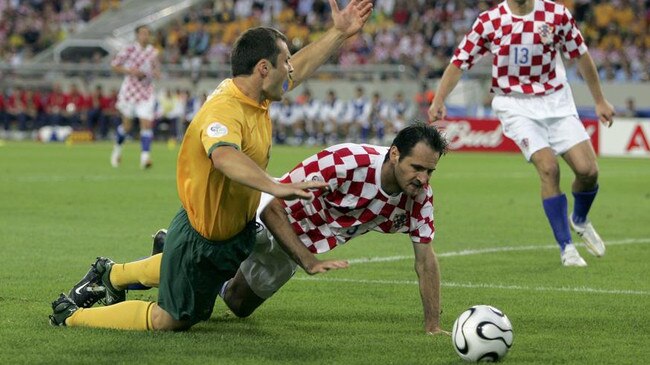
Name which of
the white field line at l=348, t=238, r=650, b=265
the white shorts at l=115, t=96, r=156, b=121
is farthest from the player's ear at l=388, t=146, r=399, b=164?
the white shorts at l=115, t=96, r=156, b=121

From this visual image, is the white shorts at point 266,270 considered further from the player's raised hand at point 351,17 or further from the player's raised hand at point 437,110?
the player's raised hand at point 437,110

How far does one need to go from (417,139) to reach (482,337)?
3.73ft

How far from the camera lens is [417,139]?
6.60m

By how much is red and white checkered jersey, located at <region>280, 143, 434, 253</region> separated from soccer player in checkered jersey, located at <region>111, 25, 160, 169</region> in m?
15.4

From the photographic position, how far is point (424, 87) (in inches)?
1406

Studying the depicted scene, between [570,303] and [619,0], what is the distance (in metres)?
30.5

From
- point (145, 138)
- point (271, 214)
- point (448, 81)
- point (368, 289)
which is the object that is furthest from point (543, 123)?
Result: point (145, 138)

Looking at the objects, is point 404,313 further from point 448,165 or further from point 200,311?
point 448,165

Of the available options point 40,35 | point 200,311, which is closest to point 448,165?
point 200,311

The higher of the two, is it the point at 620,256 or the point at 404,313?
the point at 404,313

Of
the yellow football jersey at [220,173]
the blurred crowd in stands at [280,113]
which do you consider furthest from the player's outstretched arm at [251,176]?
the blurred crowd in stands at [280,113]

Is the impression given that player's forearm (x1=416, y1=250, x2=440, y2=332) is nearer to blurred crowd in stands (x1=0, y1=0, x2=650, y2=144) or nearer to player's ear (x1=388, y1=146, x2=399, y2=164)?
player's ear (x1=388, y1=146, x2=399, y2=164)

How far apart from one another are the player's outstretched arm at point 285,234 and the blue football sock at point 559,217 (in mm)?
4264

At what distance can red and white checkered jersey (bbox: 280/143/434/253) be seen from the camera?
691 centimetres
